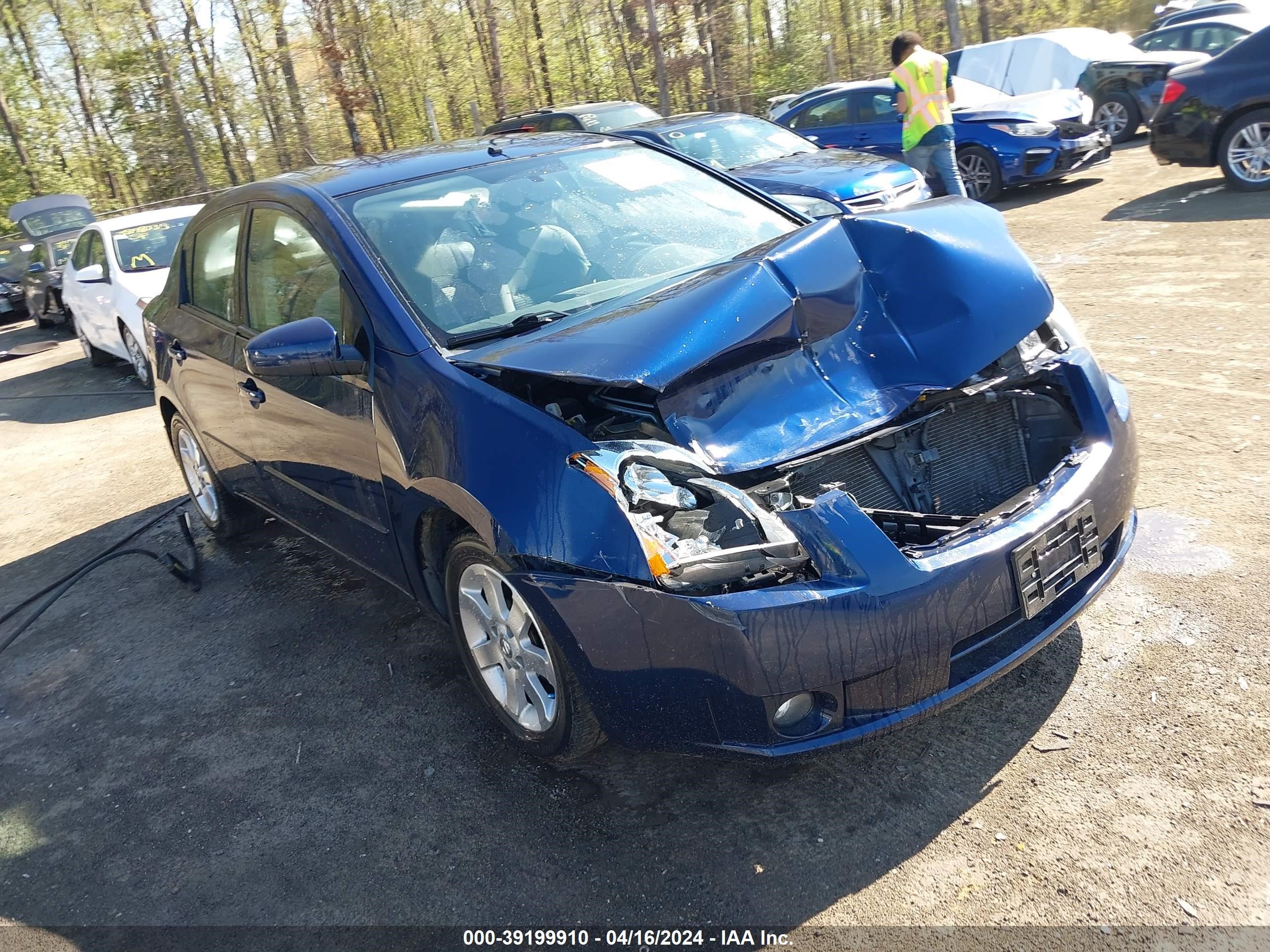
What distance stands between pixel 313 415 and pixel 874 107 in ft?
35.1

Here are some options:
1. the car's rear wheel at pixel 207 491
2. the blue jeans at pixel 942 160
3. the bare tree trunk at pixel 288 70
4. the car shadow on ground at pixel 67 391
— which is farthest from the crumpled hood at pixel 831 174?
the bare tree trunk at pixel 288 70

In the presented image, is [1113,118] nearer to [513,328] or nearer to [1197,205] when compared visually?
[1197,205]

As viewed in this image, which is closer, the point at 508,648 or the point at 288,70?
the point at 508,648

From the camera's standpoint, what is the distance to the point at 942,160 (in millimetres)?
9734

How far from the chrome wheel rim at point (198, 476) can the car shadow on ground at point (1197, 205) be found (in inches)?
311

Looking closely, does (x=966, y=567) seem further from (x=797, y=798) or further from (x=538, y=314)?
(x=538, y=314)

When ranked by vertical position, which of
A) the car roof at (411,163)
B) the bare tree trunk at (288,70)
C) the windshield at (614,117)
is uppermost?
the bare tree trunk at (288,70)

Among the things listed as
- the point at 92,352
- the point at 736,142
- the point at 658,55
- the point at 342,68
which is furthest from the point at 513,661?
the point at 342,68

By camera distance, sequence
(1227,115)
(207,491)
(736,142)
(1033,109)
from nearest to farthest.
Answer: (207,491) < (1227,115) < (736,142) < (1033,109)

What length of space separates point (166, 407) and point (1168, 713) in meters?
5.09

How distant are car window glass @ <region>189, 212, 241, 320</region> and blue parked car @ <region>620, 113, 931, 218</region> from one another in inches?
162

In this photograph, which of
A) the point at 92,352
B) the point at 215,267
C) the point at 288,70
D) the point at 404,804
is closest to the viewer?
the point at 404,804

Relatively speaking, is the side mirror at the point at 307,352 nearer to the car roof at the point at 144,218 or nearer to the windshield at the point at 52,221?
the car roof at the point at 144,218

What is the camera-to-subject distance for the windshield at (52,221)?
1856 centimetres
